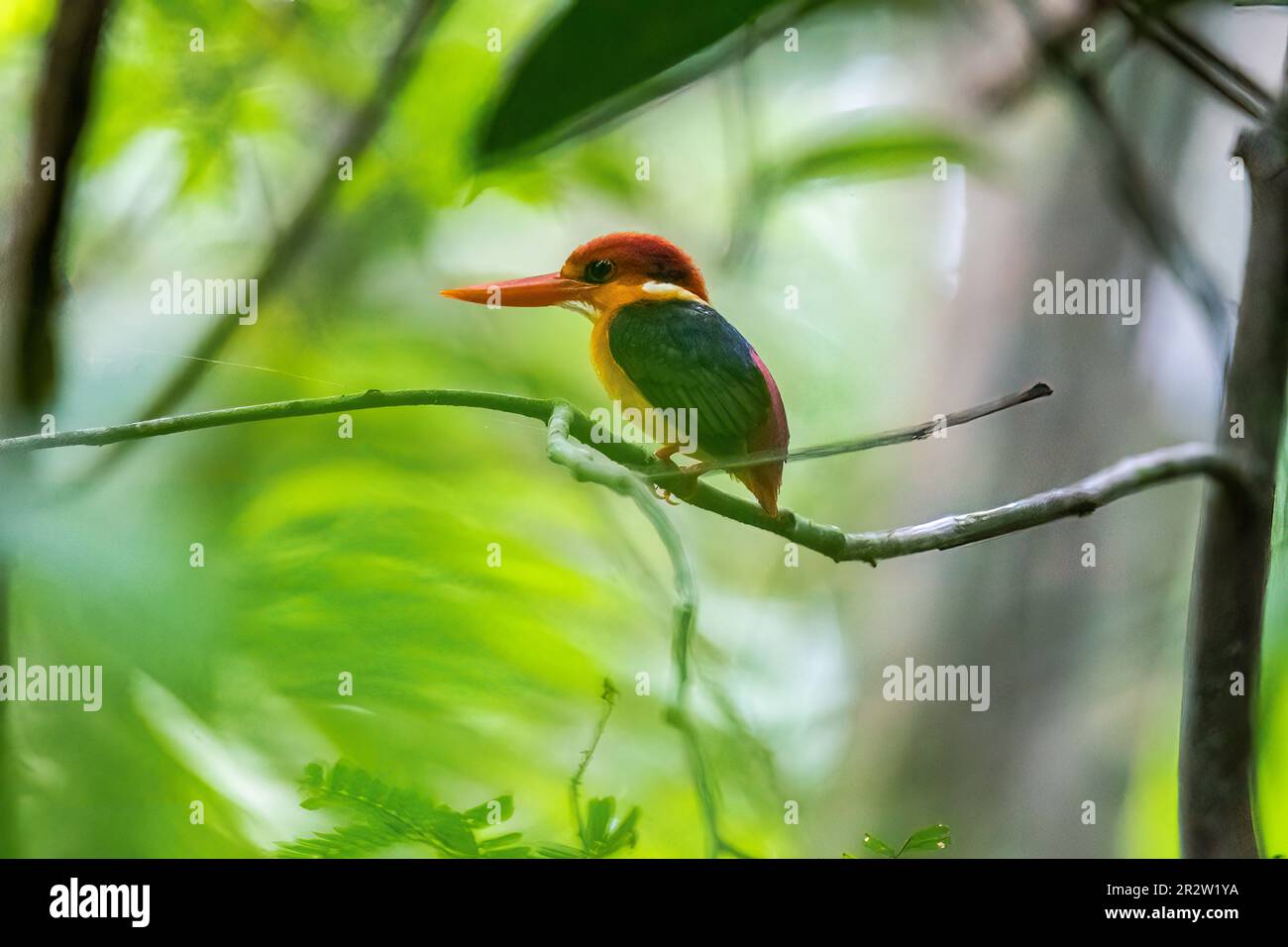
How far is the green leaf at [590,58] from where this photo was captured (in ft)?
1.78

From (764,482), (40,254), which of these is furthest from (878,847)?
(40,254)

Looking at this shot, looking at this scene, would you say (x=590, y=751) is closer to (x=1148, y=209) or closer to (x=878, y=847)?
(x=878, y=847)

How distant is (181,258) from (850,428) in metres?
0.70

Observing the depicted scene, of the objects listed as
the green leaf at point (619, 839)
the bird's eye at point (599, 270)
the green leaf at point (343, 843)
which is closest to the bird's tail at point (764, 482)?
the bird's eye at point (599, 270)

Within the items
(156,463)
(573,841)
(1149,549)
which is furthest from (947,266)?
(156,463)

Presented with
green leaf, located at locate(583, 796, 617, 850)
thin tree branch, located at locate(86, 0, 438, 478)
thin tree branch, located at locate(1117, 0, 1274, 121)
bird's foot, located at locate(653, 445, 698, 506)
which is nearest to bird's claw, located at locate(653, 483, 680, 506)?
bird's foot, located at locate(653, 445, 698, 506)

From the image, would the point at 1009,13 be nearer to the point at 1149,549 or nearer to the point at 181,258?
the point at 1149,549

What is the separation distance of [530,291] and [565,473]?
0.18m

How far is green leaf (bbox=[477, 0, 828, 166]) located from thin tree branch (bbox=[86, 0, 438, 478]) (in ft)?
1.71

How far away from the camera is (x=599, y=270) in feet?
3.03

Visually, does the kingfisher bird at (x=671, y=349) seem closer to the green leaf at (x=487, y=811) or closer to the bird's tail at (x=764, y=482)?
the bird's tail at (x=764, y=482)

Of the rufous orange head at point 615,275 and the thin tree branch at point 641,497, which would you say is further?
the rufous orange head at point 615,275

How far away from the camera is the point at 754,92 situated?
1.03m

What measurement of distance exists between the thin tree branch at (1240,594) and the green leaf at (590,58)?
55cm
